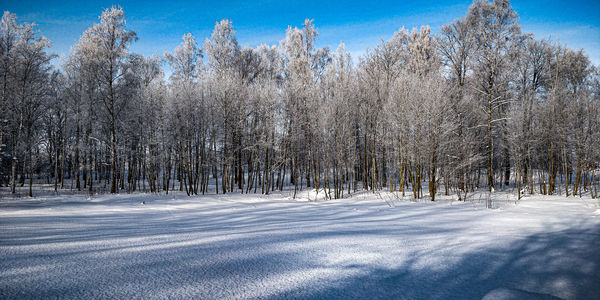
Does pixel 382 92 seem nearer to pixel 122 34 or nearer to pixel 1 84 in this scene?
pixel 122 34

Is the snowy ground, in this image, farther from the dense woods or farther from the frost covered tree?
the frost covered tree

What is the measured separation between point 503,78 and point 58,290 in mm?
21437

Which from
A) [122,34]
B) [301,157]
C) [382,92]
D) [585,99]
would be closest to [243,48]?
[122,34]

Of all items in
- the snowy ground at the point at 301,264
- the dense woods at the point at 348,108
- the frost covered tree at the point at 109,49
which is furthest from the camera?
the frost covered tree at the point at 109,49

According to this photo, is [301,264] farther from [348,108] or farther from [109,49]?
[109,49]

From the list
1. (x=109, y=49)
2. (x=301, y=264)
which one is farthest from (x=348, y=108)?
(x=109, y=49)

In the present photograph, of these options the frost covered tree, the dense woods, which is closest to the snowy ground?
the dense woods

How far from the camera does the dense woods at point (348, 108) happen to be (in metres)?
14.4

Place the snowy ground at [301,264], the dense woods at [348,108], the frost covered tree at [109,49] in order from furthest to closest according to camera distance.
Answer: the frost covered tree at [109,49] → the dense woods at [348,108] → the snowy ground at [301,264]

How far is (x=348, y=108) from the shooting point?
16.7 metres

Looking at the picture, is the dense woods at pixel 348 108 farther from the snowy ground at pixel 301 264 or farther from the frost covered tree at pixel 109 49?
the snowy ground at pixel 301 264

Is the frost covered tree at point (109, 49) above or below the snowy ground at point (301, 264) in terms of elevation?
above

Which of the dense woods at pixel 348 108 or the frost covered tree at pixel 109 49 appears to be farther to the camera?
the frost covered tree at pixel 109 49

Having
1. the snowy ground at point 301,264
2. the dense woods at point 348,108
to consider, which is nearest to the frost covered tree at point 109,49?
the dense woods at point 348,108
